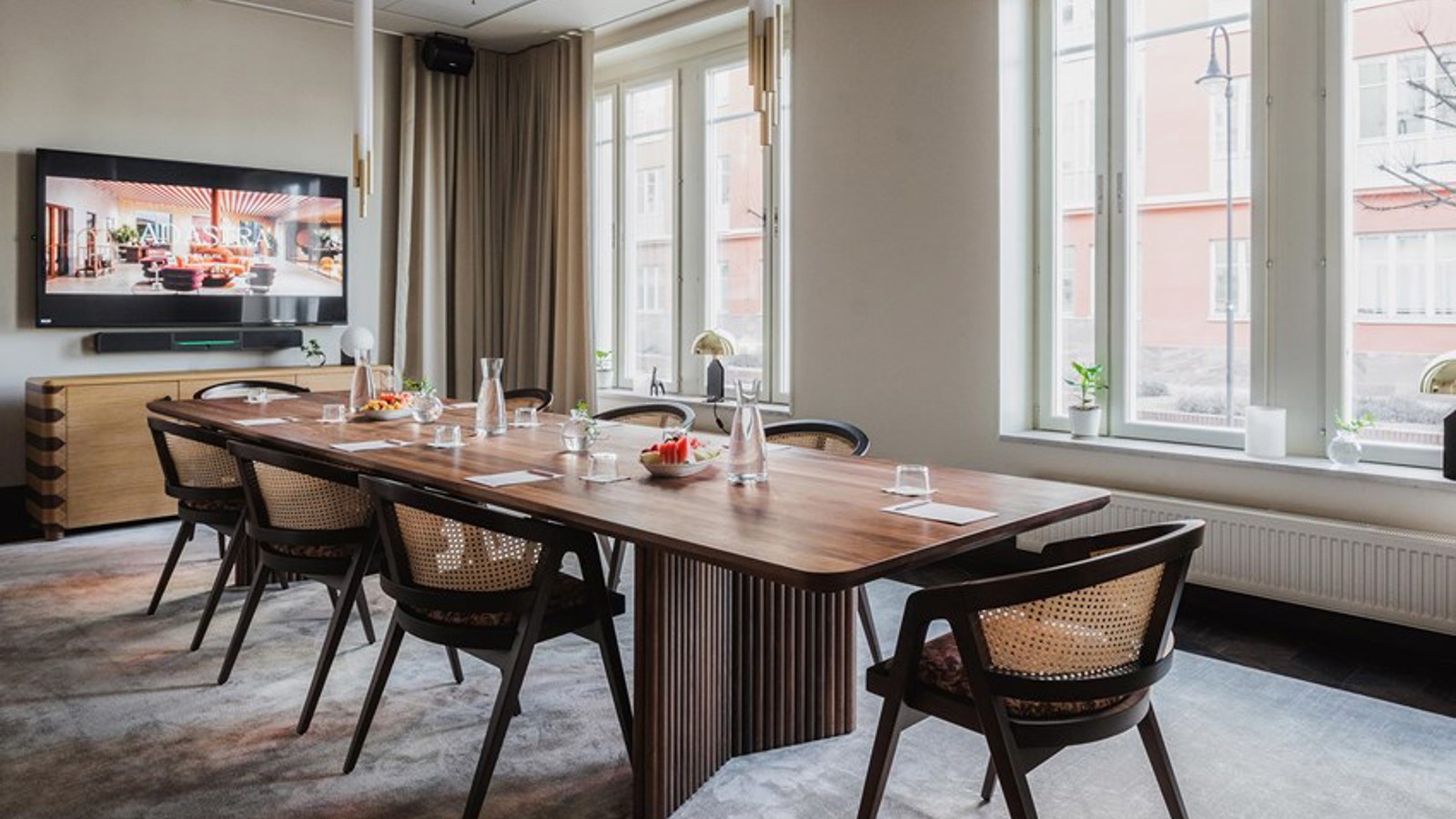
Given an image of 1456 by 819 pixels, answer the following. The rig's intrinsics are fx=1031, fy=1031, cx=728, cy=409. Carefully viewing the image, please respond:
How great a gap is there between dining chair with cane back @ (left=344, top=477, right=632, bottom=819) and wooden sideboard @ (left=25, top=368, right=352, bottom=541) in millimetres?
3416

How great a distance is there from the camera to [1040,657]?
175 centimetres

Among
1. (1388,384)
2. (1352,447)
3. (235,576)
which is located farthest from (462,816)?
(1388,384)

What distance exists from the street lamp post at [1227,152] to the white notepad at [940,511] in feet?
7.36

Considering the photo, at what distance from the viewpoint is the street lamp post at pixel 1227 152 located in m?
3.87

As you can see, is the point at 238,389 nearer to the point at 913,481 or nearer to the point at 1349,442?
the point at 913,481

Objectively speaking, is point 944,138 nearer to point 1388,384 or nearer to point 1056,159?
point 1056,159

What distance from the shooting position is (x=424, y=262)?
6.54 meters

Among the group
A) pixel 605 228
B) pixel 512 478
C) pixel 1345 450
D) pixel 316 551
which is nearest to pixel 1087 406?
pixel 1345 450

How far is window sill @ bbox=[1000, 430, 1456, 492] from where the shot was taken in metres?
3.34

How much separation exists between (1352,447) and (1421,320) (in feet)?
1.59

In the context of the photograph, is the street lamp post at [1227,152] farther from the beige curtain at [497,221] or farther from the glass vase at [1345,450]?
the beige curtain at [497,221]

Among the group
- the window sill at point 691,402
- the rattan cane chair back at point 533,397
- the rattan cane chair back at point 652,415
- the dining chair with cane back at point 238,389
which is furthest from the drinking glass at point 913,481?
the dining chair with cane back at point 238,389

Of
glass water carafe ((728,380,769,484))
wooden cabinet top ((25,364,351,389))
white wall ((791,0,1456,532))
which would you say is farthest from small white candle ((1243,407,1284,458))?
wooden cabinet top ((25,364,351,389))

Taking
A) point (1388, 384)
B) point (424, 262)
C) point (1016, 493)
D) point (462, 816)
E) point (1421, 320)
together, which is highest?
point (424, 262)
